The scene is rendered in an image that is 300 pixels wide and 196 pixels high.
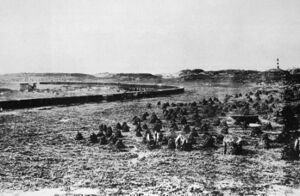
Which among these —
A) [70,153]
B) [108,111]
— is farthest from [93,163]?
[108,111]

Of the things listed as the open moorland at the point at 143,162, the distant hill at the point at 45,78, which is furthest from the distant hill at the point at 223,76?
the open moorland at the point at 143,162

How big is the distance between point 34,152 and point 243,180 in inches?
390

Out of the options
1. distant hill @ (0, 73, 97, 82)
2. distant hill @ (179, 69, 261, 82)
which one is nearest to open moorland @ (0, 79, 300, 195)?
distant hill @ (179, 69, 261, 82)

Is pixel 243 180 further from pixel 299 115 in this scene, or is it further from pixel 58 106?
pixel 58 106

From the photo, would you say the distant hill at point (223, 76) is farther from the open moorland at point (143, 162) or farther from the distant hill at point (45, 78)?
the open moorland at point (143, 162)

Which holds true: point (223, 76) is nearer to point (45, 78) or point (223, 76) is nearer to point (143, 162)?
point (45, 78)

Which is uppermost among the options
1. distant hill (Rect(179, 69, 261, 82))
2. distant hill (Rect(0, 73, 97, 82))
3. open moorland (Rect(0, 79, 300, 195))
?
distant hill (Rect(179, 69, 261, 82))

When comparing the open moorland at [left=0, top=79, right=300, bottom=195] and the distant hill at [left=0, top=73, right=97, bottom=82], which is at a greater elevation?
the distant hill at [left=0, top=73, right=97, bottom=82]

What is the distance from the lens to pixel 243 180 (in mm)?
13148

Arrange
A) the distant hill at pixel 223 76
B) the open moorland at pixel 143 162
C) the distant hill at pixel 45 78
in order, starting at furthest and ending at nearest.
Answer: the distant hill at pixel 45 78 < the distant hill at pixel 223 76 < the open moorland at pixel 143 162

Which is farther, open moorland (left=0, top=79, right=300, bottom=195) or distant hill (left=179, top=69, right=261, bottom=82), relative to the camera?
distant hill (left=179, top=69, right=261, bottom=82)

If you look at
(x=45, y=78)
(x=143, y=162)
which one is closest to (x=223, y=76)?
(x=45, y=78)

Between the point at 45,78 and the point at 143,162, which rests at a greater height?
the point at 45,78

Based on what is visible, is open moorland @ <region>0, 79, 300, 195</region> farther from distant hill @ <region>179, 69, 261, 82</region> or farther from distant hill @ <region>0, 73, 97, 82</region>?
distant hill @ <region>0, 73, 97, 82</region>
